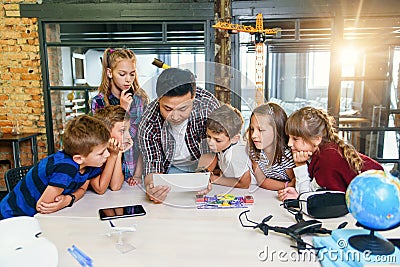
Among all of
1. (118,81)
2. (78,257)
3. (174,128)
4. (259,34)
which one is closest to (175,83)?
(174,128)

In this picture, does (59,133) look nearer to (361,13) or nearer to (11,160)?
(11,160)

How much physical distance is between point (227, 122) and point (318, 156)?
491mm

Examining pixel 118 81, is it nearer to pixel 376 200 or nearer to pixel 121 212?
pixel 121 212

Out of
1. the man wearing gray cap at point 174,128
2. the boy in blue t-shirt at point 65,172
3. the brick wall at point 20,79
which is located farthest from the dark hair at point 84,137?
the brick wall at point 20,79

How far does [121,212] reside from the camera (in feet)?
4.23

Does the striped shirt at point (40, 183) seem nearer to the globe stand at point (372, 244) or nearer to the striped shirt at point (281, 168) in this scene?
the striped shirt at point (281, 168)

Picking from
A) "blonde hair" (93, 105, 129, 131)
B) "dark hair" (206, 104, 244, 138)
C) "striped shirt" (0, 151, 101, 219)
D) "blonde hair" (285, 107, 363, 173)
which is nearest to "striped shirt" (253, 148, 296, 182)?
"blonde hair" (285, 107, 363, 173)

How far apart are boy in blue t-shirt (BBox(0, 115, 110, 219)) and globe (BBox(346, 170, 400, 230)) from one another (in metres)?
1.00

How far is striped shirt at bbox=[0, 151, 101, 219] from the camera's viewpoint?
1.34 meters

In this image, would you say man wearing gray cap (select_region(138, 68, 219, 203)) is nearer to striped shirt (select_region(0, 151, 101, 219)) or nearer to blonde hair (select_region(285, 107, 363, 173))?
striped shirt (select_region(0, 151, 101, 219))

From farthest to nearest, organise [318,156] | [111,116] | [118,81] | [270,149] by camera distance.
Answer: [118,81]
[111,116]
[318,156]
[270,149]

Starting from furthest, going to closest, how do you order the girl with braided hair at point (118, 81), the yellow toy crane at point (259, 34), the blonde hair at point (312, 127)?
the yellow toy crane at point (259, 34)
the girl with braided hair at point (118, 81)
the blonde hair at point (312, 127)

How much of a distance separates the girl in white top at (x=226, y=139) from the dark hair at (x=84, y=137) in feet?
1.58

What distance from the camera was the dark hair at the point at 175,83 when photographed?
1.11m
